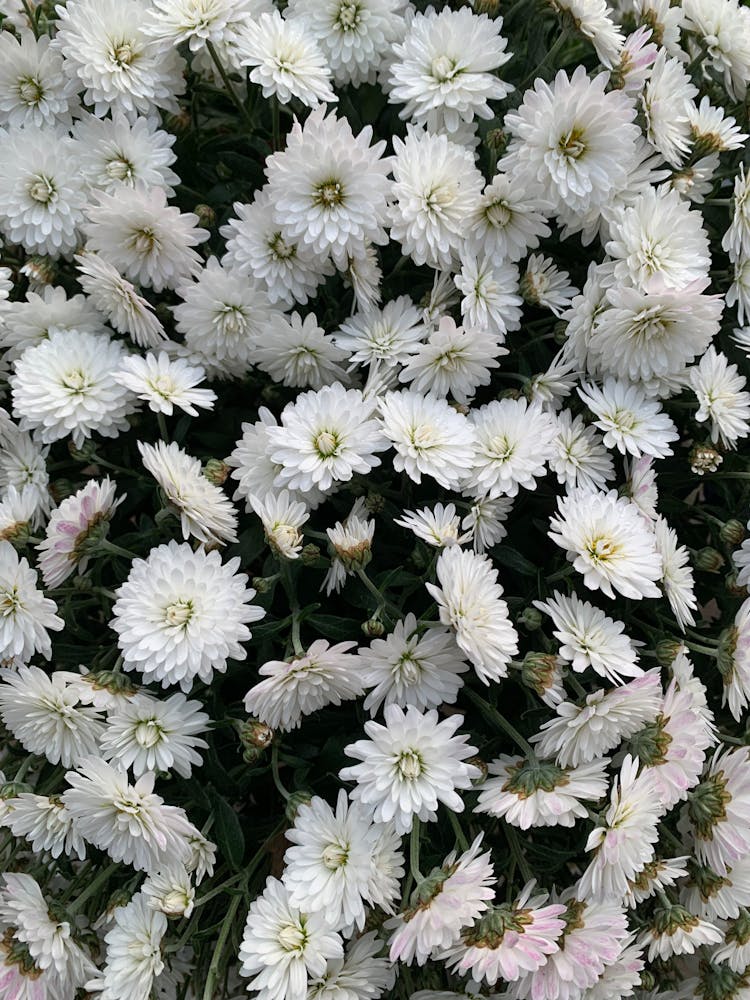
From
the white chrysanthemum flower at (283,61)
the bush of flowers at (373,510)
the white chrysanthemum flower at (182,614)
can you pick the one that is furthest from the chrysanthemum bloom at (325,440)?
the white chrysanthemum flower at (283,61)

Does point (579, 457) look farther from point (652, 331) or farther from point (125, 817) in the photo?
point (125, 817)

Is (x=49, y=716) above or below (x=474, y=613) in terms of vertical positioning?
below

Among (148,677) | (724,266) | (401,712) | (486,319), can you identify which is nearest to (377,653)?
(401,712)

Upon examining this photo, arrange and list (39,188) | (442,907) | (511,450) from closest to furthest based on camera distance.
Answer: (442,907) → (511,450) → (39,188)

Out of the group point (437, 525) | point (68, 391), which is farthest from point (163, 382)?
point (437, 525)

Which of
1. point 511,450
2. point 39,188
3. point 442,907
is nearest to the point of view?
point 442,907

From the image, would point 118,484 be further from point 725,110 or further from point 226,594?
point 725,110

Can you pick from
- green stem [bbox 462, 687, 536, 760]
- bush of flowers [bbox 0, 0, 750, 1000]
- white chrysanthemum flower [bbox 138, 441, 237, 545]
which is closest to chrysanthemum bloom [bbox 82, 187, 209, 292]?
bush of flowers [bbox 0, 0, 750, 1000]

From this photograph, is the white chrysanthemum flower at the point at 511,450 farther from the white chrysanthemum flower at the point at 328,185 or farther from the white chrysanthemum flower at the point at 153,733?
the white chrysanthemum flower at the point at 153,733
